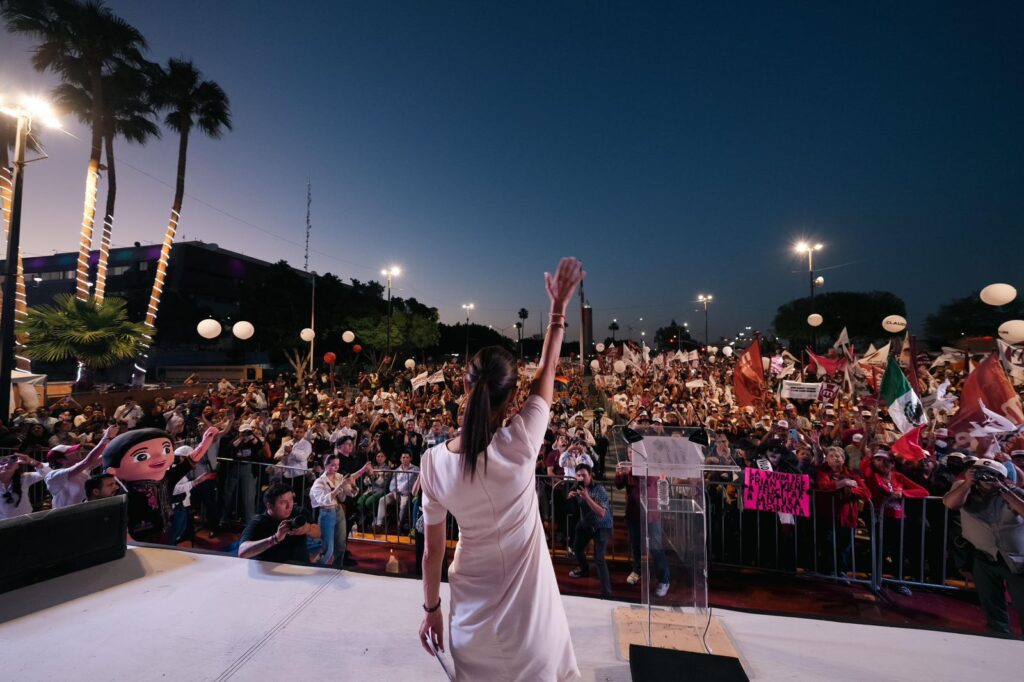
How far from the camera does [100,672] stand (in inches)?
93.4

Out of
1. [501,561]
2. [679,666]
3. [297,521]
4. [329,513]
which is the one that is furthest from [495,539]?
[329,513]

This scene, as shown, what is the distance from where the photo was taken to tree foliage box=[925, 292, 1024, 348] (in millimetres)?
41781

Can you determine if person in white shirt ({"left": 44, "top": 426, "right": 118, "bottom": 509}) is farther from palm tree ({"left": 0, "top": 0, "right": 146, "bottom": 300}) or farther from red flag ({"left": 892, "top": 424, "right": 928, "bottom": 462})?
palm tree ({"left": 0, "top": 0, "right": 146, "bottom": 300})

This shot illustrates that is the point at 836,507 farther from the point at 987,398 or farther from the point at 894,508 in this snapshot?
the point at 987,398

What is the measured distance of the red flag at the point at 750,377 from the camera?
12.1 metres

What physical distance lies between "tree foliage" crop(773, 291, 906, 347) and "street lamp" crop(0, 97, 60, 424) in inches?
2228

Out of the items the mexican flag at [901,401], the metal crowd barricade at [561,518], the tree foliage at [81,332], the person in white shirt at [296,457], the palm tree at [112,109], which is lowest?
the metal crowd barricade at [561,518]

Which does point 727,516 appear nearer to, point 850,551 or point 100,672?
point 850,551

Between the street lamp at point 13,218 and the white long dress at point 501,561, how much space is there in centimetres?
1034

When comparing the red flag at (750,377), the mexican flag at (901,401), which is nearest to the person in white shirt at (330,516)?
the mexican flag at (901,401)

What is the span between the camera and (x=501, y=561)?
1.72m

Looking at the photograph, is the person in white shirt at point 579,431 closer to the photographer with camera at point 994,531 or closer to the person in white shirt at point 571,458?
the person in white shirt at point 571,458

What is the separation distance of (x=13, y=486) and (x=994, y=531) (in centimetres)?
896

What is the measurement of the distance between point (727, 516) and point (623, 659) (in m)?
5.40
